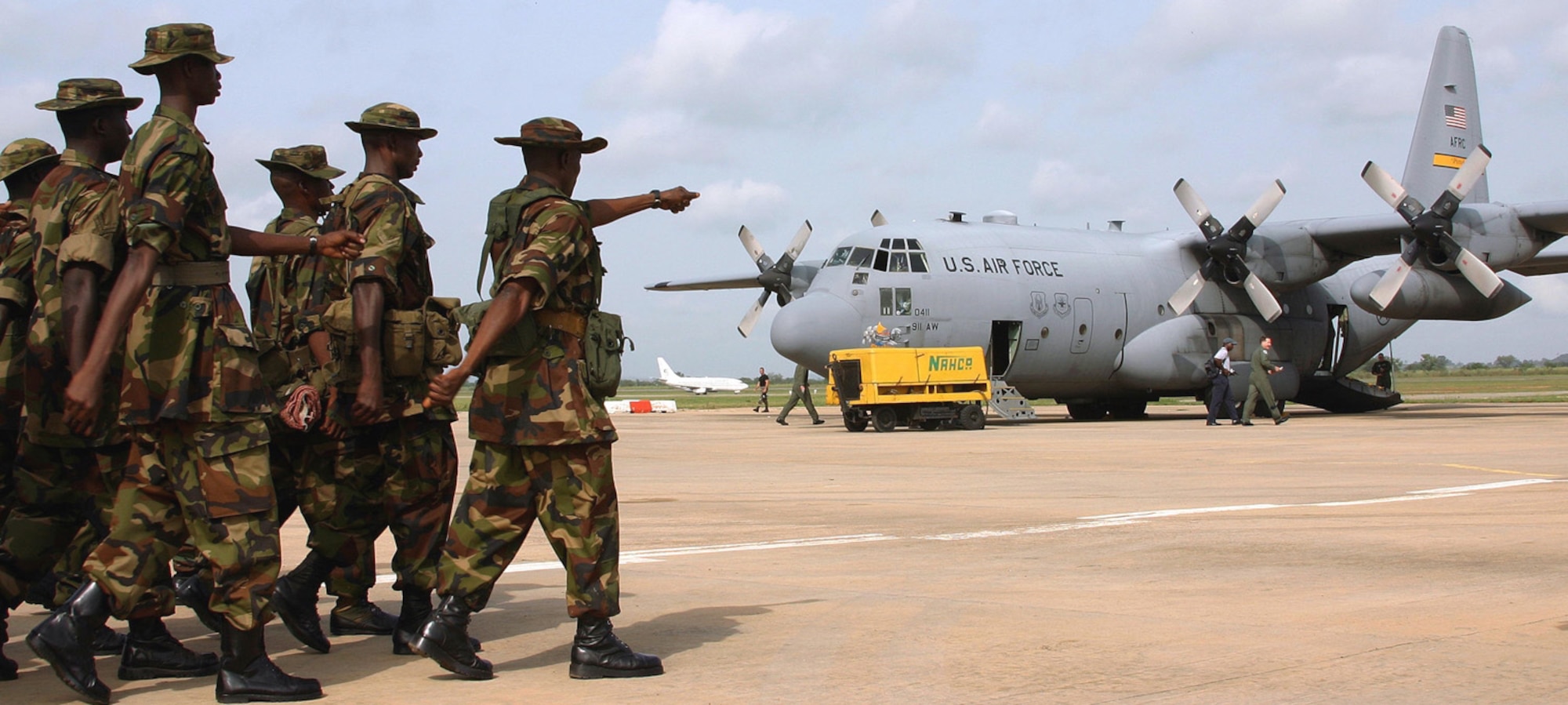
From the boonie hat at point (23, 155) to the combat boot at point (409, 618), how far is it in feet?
8.14

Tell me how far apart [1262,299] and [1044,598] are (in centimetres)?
2035

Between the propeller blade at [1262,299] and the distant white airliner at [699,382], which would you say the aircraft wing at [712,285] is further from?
the distant white airliner at [699,382]

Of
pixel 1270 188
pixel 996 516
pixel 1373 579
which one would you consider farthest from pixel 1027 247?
pixel 1373 579

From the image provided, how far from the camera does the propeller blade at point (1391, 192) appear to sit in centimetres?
2372

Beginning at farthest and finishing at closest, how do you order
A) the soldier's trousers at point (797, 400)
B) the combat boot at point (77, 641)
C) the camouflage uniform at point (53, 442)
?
the soldier's trousers at point (797, 400)
the camouflage uniform at point (53, 442)
the combat boot at point (77, 641)

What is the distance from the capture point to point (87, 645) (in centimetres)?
430

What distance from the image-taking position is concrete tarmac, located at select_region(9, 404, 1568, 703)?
4.23 meters

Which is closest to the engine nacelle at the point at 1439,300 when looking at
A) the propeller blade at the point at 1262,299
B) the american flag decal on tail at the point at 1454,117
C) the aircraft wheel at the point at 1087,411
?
the propeller blade at the point at 1262,299

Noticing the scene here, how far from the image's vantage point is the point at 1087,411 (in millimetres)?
27938

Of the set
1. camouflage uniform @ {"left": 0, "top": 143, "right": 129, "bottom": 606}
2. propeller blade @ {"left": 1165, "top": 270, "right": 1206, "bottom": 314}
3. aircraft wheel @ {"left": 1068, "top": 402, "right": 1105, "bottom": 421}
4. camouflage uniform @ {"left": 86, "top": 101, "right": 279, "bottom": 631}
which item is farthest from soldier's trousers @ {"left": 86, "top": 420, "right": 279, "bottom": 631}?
aircraft wheel @ {"left": 1068, "top": 402, "right": 1105, "bottom": 421}

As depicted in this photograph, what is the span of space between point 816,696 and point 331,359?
239cm

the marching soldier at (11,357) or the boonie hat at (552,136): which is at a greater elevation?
the boonie hat at (552,136)

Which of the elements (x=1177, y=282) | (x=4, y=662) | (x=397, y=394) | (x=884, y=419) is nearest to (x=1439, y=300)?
(x=1177, y=282)

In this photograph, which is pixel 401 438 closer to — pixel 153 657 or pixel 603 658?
pixel 153 657
